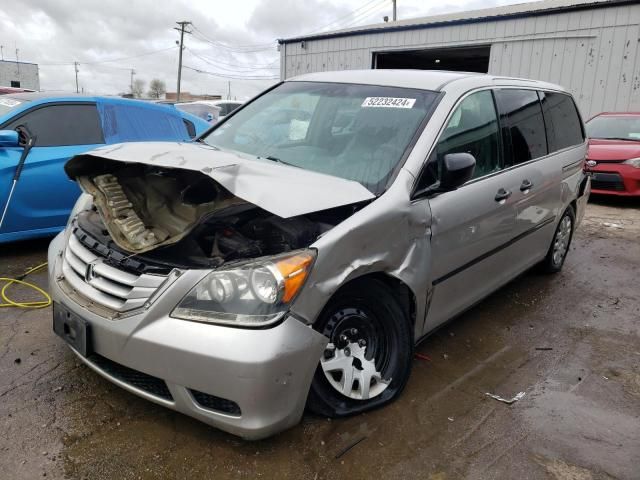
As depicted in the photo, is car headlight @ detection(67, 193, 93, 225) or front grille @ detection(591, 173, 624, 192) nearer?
car headlight @ detection(67, 193, 93, 225)

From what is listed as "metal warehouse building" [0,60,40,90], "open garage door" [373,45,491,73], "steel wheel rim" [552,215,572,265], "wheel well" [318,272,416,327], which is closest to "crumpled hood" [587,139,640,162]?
"steel wheel rim" [552,215,572,265]

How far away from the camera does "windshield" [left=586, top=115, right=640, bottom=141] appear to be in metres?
9.42

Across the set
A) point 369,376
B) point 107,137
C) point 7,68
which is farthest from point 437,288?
point 7,68

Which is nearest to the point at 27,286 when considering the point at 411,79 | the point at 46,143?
the point at 46,143

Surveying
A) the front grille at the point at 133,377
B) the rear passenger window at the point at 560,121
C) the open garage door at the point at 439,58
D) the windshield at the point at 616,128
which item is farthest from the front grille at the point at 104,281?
the open garage door at the point at 439,58

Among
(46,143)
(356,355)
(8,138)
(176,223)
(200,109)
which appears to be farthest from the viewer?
(200,109)

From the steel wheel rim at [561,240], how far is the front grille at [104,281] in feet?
12.7

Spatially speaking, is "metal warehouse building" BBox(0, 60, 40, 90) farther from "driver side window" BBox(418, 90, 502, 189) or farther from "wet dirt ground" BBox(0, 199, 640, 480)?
"driver side window" BBox(418, 90, 502, 189)

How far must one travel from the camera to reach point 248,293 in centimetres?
207

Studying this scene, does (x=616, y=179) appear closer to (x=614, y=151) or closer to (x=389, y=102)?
(x=614, y=151)

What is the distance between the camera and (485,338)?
3703 mm

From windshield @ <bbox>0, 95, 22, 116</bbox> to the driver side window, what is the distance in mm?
4214

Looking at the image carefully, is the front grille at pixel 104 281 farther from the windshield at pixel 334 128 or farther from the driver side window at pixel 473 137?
the driver side window at pixel 473 137

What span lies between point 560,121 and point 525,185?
1300 mm
